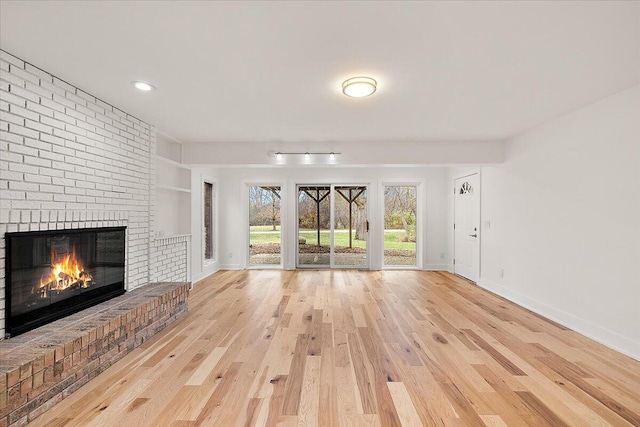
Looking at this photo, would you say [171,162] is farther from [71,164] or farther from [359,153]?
[359,153]

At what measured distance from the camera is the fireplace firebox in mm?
2295

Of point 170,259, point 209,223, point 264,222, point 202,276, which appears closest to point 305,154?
point 264,222

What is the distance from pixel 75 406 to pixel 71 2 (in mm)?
2462

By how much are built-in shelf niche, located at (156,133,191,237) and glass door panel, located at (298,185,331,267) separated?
2.49 metres

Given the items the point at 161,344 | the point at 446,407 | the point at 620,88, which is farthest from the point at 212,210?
the point at 620,88

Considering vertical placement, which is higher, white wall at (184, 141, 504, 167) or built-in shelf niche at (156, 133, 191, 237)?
white wall at (184, 141, 504, 167)

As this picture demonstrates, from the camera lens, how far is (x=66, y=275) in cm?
277

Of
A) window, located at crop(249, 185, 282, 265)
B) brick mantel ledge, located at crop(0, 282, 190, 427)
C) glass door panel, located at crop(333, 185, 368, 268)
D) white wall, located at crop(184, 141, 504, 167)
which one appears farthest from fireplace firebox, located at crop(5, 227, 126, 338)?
glass door panel, located at crop(333, 185, 368, 268)

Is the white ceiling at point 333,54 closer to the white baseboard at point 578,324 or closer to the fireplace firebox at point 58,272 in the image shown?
the fireplace firebox at point 58,272

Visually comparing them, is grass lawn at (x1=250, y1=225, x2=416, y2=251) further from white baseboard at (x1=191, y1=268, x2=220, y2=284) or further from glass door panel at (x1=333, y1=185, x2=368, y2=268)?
white baseboard at (x1=191, y1=268, x2=220, y2=284)

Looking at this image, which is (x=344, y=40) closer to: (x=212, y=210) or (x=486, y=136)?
(x=486, y=136)

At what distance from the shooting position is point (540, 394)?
81.6 inches

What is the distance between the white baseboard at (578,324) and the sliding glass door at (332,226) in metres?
2.90

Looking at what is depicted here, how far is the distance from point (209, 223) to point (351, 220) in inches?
122
